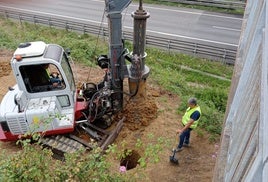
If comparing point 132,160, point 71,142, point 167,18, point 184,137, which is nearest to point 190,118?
point 184,137

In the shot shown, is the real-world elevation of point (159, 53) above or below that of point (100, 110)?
below

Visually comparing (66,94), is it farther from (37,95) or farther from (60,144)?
(60,144)

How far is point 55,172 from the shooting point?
4.63 meters

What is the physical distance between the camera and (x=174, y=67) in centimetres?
1506

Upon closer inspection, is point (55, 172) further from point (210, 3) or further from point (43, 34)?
point (210, 3)

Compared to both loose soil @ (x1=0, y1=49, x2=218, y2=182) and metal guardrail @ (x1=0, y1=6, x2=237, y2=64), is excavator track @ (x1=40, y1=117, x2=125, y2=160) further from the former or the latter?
metal guardrail @ (x1=0, y1=6, x2=237, y2=64)

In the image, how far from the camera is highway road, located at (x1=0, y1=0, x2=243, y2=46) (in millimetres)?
19266

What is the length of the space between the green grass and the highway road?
296 cm

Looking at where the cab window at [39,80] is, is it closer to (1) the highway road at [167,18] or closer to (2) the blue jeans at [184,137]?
(2) the blue jeans at [184,137]

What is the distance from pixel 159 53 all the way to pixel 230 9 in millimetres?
9247

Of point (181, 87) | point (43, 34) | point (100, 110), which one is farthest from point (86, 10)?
point (100, 110)

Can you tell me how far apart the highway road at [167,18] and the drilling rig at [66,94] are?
30.9 ft

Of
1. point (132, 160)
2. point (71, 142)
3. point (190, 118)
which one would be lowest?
point (132, 160)

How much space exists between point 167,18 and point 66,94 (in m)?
14.8
